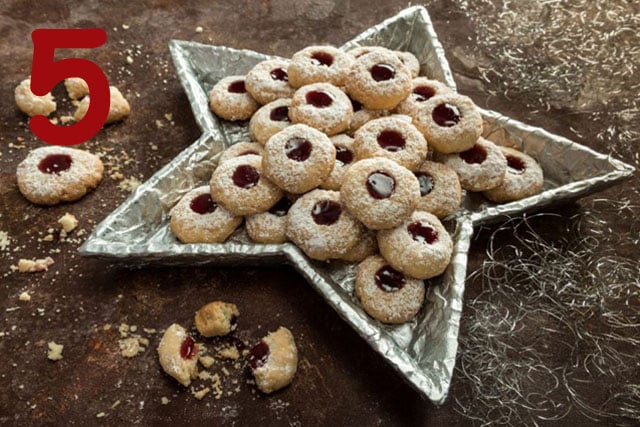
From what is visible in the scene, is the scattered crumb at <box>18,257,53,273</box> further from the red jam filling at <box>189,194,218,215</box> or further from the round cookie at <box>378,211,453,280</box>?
the round cookie at <box>378,211,453,280</box>

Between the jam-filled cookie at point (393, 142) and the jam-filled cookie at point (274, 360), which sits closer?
the jam-filled cookie at point (274, 360)

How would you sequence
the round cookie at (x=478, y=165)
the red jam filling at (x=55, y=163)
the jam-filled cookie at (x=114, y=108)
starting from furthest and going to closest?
the jam-filled cookie at (x=114, y=108)
the red jam filling at (x=55, y=163)
the round cookie at (x=478, y=165)

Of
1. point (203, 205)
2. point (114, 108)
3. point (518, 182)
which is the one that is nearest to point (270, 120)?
point (203, 205)

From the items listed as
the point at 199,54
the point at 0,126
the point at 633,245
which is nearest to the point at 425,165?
the point at 633,245

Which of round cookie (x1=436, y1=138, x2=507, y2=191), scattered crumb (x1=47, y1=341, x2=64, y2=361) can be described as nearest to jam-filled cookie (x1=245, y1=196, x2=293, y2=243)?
round cookie (x1=436, y1=138, x2=507, y2=191)

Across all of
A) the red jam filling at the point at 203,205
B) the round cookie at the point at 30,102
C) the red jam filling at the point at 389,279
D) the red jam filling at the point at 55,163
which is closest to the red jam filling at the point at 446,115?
the red jam filling at the point at 389,279

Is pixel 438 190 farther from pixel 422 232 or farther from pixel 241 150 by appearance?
pixel 241 150

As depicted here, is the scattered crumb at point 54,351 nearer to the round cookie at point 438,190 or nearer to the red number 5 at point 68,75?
the red number 5 at point 68,75

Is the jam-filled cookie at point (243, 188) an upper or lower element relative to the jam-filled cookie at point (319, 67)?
lower
